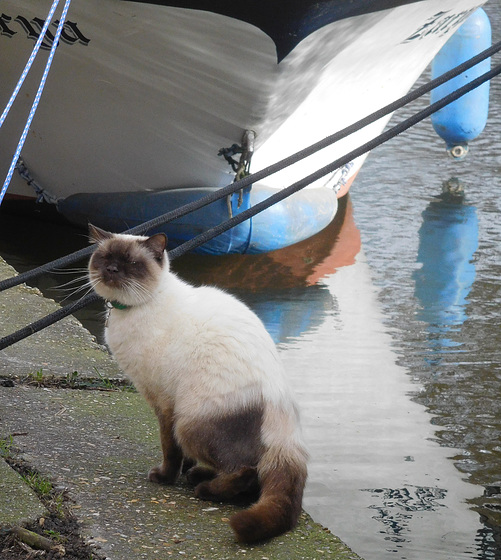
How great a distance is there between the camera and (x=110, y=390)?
2.61 metres

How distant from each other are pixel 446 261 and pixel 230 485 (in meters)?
3.83

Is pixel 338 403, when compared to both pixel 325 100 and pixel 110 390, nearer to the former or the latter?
pixel 110 390

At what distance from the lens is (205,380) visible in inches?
75.1

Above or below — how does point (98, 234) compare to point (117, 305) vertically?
above

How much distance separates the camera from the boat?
14.9ft

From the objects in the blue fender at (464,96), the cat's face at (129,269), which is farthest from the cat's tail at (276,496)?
the blue fender at (464,96)

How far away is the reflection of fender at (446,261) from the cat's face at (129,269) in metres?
2.75

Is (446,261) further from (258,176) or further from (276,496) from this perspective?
(276,496)

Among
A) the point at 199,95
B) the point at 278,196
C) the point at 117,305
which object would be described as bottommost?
the point at 117,305

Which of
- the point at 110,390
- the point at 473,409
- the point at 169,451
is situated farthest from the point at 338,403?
the point at 169,451

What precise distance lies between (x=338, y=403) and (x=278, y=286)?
170 cm

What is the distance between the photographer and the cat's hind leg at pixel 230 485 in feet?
6.22

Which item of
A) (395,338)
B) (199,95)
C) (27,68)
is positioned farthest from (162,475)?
(199,95)

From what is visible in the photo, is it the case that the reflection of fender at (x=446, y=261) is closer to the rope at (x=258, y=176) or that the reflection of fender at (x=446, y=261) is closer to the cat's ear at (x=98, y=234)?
the rope at (x=258, y=176)
